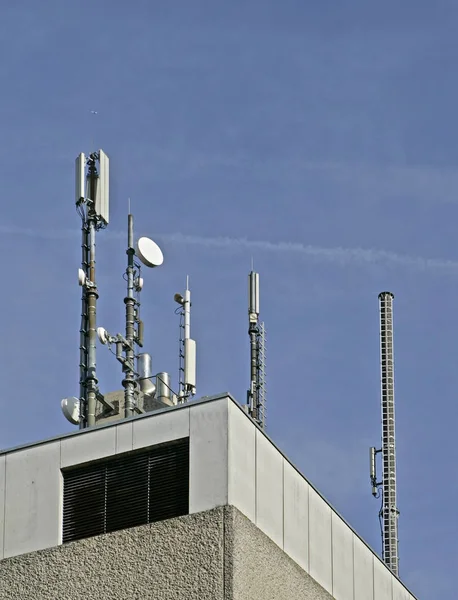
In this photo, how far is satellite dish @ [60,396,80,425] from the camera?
32625mm

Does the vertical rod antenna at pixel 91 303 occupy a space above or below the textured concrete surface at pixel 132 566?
above

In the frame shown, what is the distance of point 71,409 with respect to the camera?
32.7 m

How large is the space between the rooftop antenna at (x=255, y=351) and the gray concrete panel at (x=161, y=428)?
15.8m

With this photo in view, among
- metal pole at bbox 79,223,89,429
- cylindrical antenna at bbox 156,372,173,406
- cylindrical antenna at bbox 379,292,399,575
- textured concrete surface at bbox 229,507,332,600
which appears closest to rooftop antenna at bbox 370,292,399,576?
cylindrical antenna at bbox 379,292,399,575

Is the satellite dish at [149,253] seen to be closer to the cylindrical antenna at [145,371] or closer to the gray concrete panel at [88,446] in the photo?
the cylindrical antenna at [145,371]

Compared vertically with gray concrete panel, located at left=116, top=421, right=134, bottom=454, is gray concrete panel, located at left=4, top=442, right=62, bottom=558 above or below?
below

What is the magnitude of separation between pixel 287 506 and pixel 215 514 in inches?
76.2

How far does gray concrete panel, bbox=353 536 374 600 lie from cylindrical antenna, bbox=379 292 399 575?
11536 millimetres

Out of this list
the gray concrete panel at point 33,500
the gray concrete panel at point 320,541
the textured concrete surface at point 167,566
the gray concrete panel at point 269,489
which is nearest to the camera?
the textured concrete surface at point 167,566

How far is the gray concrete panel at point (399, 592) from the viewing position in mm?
25719

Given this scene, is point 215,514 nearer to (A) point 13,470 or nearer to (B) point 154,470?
(B) point 154,470

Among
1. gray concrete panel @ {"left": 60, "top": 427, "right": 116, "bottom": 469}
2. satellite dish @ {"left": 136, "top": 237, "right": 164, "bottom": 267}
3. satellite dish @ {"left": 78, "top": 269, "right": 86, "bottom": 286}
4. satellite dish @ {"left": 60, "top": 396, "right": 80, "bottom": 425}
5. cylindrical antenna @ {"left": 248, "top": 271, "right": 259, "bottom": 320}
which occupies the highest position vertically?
cylindrical antenna @ {"left": 248, "top": 271, "right": 259, "bottom": 320}

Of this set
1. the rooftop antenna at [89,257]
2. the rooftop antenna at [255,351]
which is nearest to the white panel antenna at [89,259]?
the rooftop antenna at [89,257]

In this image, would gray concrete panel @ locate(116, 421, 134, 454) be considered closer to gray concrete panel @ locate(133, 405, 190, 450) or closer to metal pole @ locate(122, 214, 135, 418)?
gray concrete panel @ locate(133, 405, 190, 450)
